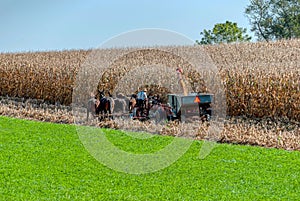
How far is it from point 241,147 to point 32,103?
1040cm

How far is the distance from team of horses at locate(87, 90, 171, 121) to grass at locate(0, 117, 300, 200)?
1.60 m

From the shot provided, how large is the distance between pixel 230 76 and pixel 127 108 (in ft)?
11.1

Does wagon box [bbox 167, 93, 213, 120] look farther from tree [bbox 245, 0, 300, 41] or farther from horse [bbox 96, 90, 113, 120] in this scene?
tree [bbox 245, 0, 300, 41]

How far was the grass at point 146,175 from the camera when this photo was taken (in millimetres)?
7641

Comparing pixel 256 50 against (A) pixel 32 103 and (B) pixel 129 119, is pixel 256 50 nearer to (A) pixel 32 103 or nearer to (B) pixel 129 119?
(A) pixel 32 103

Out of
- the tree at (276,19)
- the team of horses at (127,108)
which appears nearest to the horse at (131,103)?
the team of horses at (127,108)

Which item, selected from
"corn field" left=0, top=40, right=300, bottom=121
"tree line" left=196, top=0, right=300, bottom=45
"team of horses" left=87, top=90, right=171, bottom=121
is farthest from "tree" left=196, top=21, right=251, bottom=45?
"team of horses" left=87, top=90, right=171, bottom=121

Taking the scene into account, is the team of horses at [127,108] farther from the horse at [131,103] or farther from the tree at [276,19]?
the tree at [276,19]

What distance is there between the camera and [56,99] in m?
18.9

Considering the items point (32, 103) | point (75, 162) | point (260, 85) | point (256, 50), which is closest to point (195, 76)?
point (260, 85)

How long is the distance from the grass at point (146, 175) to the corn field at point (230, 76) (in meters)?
4.24

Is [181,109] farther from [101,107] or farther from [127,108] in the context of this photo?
[101,107]

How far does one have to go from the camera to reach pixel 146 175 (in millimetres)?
8602

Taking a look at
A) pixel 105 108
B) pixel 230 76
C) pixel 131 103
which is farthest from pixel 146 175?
pixel 230 76
